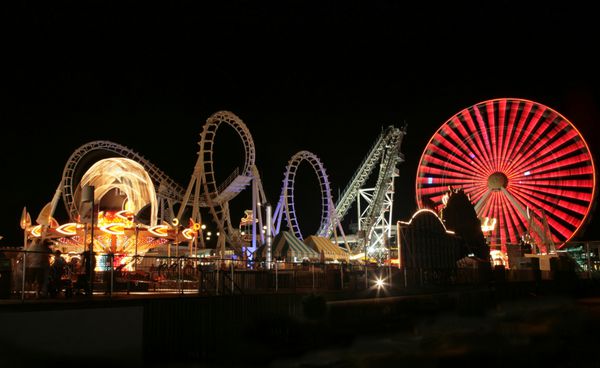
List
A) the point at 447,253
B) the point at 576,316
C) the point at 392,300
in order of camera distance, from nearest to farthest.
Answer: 1. the point at 392,300
2. the point at 576,316
3. the point at 447,253

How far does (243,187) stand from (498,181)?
845 inches

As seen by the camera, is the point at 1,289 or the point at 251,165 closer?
the point at 1,289

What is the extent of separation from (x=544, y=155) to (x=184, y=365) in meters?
38.0

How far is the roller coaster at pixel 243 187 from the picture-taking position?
132ft

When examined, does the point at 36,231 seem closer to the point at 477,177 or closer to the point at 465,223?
the point at 465,223

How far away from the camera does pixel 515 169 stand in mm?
44562

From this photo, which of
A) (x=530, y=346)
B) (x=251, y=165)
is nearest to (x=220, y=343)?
(x=530, y=346)

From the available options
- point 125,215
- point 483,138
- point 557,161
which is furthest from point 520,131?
point 125,215

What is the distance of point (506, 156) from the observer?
45.3m

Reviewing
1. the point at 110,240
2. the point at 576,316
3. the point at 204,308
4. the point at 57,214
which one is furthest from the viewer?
the point at 57,214

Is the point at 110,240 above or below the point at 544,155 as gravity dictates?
below

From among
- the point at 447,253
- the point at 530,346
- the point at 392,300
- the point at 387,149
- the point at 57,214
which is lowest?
the point at 530,346

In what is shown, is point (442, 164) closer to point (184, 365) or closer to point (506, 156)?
point (506, 156)

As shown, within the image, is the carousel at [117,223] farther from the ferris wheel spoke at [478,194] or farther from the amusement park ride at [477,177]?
the ferris wheel spoke at [478,194]
